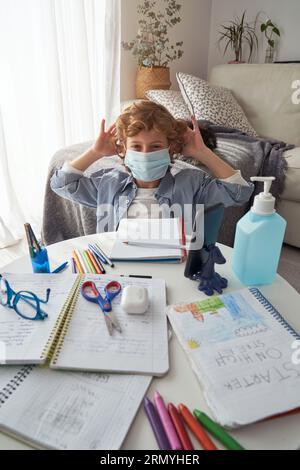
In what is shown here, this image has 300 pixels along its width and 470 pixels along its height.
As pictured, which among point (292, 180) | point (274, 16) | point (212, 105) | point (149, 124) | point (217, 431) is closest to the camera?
point (217, 431)

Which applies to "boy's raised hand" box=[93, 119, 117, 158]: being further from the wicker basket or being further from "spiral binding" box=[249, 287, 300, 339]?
the wicker basket

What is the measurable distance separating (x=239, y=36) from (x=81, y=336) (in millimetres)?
2521

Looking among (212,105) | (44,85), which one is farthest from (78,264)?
(212,105)

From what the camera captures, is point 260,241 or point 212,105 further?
point 212,105

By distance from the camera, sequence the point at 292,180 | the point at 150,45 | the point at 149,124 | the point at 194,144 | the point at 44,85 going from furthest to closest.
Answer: the point at 150,45
the point at 44,85
the point at 292,180
the point at 194,144
the point at 149,124

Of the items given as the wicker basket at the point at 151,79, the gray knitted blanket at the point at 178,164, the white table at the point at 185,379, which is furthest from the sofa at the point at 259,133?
the white table at the point at 185,379

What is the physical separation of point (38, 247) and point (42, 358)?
24 centimetres

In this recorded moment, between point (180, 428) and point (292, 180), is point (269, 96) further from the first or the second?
point (180, 428)

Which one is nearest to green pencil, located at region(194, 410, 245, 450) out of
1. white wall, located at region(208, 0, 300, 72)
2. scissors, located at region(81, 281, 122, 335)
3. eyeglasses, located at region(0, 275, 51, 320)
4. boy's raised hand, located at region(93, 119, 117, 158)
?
scissors, located at region(81, 281, 122, 335)

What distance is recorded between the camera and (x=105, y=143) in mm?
965

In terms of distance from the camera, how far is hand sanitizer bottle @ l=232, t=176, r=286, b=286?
0.59 metres

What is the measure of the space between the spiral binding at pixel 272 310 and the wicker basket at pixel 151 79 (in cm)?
174

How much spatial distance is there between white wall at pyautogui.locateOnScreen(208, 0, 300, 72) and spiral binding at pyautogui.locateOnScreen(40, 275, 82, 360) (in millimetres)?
2348

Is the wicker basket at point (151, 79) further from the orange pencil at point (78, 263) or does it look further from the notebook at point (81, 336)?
the notebook at point (81, 336)
